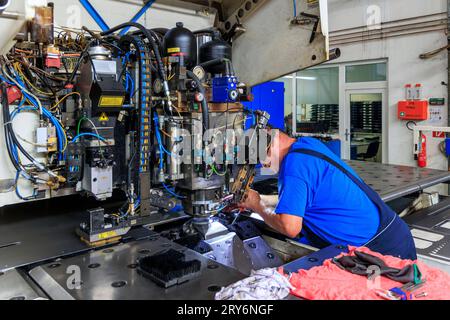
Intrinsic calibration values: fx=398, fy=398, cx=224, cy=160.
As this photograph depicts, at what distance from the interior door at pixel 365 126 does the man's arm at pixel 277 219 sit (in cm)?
442

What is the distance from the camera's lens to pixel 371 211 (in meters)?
1.54

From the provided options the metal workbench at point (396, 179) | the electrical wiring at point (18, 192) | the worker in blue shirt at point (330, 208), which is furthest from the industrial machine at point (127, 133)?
the metal workbench at point (396, 179)

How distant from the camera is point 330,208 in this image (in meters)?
1.52

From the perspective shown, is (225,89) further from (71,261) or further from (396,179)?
(396,179)

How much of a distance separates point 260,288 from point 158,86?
772mm

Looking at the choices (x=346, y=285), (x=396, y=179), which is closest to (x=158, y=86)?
(x=346, y=285)

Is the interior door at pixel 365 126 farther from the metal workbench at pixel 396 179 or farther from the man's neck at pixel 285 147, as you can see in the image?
the man's neck at pixel 285 147

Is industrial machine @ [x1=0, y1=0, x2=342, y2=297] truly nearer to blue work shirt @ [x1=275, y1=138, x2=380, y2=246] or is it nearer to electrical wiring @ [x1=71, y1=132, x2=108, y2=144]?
electrical wiring @ [x1=71, y1=132, x2=108, y2=144]

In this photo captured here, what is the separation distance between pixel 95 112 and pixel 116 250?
457mm

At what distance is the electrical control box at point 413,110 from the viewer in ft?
15.8

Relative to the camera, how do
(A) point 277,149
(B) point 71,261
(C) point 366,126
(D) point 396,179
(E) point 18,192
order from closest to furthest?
(B) point 71,261 < (E) point 18,192 < (A) point 277,149 < (D) point 396,179 < (C) point 366,126

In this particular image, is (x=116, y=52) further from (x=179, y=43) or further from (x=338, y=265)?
(x=338, y=265)

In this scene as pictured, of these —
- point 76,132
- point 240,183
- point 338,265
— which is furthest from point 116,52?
point 338,265

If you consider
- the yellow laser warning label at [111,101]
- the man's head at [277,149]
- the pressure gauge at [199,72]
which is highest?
the pressure gauge at [199,72]
